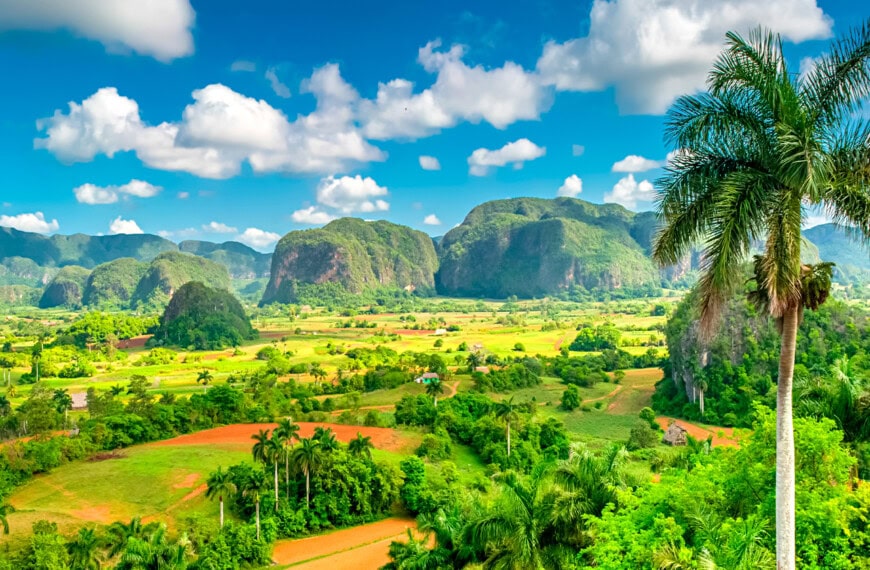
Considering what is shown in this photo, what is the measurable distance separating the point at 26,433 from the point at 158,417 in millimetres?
8705

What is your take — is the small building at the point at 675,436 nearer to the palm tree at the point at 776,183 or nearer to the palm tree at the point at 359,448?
the palm tree at the point at 359,448

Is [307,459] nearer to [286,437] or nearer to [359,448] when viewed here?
[286,437]

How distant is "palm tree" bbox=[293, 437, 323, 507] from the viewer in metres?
27.4

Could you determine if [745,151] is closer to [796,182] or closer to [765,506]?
[796,182]

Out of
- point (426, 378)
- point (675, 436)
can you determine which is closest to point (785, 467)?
point (675, 436)

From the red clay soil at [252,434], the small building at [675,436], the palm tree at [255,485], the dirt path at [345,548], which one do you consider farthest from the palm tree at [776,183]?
the small building at [675,436]

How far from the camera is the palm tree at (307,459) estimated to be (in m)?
27.4

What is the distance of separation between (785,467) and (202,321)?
111074 millimetres

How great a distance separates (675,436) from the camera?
39.7 m

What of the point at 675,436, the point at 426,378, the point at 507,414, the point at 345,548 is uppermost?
the point at 507,414

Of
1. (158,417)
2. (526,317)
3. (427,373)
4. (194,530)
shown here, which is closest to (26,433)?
(158,417)

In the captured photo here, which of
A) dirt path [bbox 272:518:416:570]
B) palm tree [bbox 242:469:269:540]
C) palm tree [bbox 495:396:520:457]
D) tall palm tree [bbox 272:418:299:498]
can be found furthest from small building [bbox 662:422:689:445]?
palm tree [bbox 242:469:269:540]

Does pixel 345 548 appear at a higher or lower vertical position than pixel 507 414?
lower

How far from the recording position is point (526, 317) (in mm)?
144250
